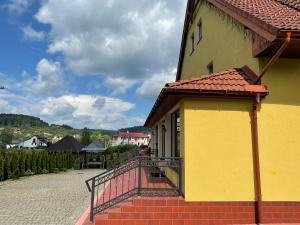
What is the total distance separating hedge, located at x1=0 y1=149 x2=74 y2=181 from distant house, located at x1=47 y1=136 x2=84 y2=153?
78 centimetres

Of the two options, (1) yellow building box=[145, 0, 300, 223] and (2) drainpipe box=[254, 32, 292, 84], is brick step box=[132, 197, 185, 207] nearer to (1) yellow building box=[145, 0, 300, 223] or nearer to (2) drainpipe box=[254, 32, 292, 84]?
(1) yellow building box=[145, 0, 300, 223]

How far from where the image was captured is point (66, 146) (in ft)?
86.0

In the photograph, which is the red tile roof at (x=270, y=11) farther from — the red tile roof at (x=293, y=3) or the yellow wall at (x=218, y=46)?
the yellow wall at (x=218, y=46)

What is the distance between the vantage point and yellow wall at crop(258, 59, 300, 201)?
6504 millimetres

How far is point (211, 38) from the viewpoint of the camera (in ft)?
35.8

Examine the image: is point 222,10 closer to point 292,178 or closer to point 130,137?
point 292,178

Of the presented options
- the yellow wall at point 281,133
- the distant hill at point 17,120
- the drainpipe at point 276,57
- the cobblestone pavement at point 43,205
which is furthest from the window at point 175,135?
the distant hill at point 17,120

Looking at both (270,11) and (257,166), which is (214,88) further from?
(270,11)

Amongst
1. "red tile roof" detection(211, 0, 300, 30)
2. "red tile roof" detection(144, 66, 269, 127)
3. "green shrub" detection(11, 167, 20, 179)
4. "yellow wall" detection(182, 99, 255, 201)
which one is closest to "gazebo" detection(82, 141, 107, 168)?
"green shrub" detection(11, 167, 20, 179)

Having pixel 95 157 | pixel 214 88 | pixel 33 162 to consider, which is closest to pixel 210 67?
pixel 214 88

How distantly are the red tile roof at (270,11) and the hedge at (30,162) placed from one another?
612 inches

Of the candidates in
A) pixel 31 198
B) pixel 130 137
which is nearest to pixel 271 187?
pixel 31 198

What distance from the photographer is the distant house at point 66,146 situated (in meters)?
25.7

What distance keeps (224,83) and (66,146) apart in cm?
2185
